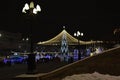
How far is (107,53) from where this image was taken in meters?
8.41

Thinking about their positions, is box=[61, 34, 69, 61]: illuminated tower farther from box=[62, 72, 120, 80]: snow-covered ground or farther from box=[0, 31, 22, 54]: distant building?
box=[62, 72, 120, 80]: snow-covered ground

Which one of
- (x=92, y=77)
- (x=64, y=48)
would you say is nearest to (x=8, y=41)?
(x=64, y=48)

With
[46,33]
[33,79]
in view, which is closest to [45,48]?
[46,33]

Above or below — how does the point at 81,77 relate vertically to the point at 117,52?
below

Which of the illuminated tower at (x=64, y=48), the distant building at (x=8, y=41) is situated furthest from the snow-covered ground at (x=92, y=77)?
the distant building at (x=8, y=41)

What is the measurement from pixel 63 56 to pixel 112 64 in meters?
46.5

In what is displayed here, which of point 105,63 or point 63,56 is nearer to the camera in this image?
point 105,63

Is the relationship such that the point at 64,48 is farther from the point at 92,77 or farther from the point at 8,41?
the point at 8,41

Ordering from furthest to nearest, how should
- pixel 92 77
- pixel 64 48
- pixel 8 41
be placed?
pixel 8 41 < pixel 64 48 < pixel 92 77

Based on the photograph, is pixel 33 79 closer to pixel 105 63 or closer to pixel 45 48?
pixel 105 63

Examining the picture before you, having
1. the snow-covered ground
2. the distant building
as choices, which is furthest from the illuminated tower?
the snow-covered ground

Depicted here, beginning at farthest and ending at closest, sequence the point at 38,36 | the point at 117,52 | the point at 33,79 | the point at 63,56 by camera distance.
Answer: the point at 38,36, the point at 63,56, the point at 33,79, the point at 117,52

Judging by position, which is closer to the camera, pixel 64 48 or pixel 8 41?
pixel 64 48

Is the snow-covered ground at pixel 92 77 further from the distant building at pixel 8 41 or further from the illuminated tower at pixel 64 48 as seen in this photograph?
the distant building at pixel 8 41
